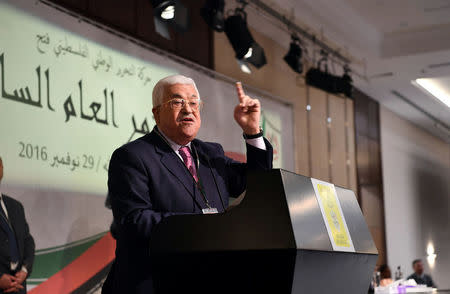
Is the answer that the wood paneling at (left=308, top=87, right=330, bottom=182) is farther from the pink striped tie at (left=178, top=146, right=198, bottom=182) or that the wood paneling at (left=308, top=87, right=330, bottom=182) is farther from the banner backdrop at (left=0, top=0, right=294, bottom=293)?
the pink striped tie at (left=178, top=146, right=198, bottom=182)

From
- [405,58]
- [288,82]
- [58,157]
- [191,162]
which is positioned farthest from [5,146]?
[405,58]

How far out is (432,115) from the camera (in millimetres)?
13430

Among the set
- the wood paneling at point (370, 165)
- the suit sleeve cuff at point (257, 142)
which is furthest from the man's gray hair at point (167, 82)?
the wood paneling at point (370, 165)

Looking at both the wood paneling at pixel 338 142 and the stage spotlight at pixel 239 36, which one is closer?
the stage spotlight at pixel 239 36

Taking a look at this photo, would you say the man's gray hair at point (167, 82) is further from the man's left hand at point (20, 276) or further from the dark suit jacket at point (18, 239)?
the man's left hand at point (20, 276)

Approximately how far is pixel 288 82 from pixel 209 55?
2.11 metres

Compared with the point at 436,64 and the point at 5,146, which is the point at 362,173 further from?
the point at 5,146

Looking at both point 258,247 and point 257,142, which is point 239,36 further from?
point 258,247

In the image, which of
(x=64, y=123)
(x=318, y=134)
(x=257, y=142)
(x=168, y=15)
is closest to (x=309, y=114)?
(x=318, y=134)

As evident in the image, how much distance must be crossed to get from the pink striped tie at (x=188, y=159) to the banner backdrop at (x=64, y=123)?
2.33m

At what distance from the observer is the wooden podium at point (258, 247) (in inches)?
59.3

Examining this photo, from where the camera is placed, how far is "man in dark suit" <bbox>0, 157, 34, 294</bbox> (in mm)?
4023

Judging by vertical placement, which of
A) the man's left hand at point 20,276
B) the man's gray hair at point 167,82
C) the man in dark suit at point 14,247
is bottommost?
the man's left hand at point 20,276

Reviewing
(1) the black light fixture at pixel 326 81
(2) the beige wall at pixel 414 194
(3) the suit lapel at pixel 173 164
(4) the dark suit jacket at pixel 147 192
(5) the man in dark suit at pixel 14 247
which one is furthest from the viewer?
(2) the beige wall at pixel 414 194
